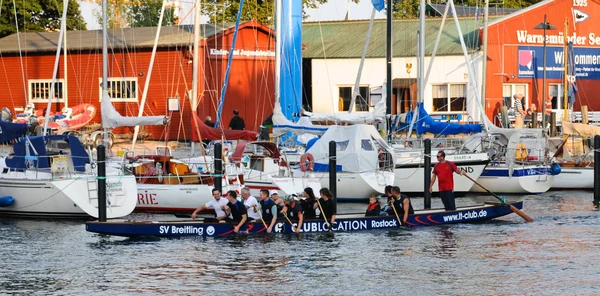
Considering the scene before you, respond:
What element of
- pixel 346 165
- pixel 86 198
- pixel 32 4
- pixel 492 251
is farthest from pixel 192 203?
pixel 32 4

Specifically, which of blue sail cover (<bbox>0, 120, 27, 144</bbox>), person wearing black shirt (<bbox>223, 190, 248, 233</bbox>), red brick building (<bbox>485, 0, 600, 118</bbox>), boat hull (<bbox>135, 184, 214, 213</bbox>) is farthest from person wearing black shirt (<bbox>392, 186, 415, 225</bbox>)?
red brick building (<bbox>485, 0, 600, 118</bbox>)

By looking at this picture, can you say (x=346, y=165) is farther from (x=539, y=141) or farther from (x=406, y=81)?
(x=406, y=81)

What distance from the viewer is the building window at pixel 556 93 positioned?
59.6 meters

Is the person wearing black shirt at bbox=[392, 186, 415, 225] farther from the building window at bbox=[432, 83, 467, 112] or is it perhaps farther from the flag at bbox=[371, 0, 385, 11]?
the building window at bbox=[432, 83, 467, 112]

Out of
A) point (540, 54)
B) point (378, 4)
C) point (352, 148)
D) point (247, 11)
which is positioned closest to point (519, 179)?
point (352, 148)

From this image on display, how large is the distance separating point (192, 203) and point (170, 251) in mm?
6311

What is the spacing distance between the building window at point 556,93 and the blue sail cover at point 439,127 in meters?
23.1

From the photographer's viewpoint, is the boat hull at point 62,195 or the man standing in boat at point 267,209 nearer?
the man standing in boat at point 267,209

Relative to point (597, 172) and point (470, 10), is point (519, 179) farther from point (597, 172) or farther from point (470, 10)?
point (470, 10)

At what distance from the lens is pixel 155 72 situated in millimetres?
50094

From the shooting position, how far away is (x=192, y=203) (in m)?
29.9

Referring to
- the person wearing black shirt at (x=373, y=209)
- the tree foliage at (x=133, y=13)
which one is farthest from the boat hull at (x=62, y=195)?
the tree foliage at (x=133, y=13)

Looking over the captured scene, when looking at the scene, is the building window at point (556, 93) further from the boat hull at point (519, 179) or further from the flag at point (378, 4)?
the boat hull at point (519, 179)

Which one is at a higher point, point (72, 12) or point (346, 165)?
point (72, 12)
